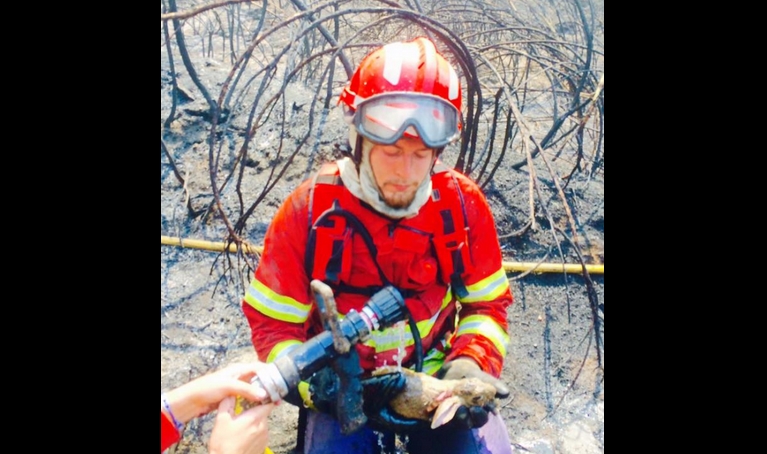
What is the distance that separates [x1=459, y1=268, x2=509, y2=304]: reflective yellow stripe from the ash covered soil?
2.00 feet

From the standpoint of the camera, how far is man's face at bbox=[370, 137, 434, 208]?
6.33 ft

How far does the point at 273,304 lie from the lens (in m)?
2.14

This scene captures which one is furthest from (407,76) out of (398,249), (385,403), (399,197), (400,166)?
(385,403)

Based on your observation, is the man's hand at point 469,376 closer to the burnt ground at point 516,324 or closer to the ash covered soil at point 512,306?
the ash covered soil at point 512,306

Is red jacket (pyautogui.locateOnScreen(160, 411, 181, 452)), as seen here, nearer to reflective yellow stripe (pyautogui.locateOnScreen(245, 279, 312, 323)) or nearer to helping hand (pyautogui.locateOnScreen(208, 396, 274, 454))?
helping hand (pyautogui.locateOnScreen(208, 396, 274, 454))

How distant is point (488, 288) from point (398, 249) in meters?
0.50

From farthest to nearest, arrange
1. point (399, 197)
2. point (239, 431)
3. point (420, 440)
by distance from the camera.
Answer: point (420, 440) < point (399, 197) < point (239, 431)

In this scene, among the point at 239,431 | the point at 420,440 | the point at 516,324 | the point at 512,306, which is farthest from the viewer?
the point at 512,306

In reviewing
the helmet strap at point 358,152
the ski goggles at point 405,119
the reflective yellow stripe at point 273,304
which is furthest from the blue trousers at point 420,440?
the ski goggles at point 405,119

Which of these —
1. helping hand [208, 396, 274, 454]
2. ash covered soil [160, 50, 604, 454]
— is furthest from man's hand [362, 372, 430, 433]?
ash covered soil [160, 50, 604, 454]

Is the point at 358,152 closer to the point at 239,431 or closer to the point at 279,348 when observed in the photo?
the point at 279,348

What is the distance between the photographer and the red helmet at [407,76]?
1.93 meters

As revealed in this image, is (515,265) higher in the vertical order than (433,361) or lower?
lower
